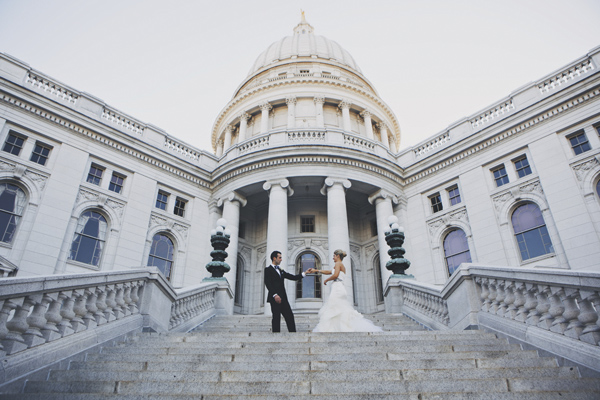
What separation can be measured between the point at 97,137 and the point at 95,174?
1959 mm

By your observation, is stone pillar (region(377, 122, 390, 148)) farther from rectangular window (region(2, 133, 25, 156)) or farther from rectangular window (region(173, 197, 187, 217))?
rectangular window (region(2, 133, 25, 156))

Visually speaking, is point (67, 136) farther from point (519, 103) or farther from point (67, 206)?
point (519, 103)

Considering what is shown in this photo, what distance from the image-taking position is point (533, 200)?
61.5ft

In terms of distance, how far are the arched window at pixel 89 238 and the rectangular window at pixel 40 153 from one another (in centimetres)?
311

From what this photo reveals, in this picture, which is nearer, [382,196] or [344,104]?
[382,196]

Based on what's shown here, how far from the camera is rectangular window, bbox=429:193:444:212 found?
2309cm

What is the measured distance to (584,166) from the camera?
1748 centimetres

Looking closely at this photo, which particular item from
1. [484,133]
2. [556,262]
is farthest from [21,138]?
[556,262]

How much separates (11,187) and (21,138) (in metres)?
2.59

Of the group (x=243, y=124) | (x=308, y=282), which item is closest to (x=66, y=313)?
(x=308, y=282)

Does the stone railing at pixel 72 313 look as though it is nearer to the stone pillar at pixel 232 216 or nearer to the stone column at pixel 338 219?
the stone column at pixel 338 219

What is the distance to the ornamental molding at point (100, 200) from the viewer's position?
19.4 metres

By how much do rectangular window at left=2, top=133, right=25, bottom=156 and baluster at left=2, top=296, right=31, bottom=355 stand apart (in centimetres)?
1593

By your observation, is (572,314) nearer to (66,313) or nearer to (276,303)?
(276,303)
